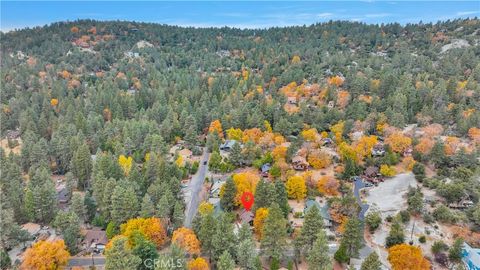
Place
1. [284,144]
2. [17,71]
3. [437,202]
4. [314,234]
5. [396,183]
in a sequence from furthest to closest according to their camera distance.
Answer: [17,71] < [284,144] < [396,183] < [437,202] < [314,234]

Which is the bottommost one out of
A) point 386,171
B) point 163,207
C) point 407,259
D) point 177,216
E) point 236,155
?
A: point 386,171

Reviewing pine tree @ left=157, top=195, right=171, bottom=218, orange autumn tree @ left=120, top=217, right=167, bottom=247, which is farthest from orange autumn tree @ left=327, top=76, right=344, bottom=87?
orange autumn tree @ left=120, top=217, right=167, bottom=247

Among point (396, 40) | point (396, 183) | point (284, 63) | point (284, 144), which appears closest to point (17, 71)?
point (284, 63)

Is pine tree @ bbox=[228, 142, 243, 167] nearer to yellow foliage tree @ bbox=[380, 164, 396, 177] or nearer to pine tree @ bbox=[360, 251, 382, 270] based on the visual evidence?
yellow foliage tree @ bbox=[380, 164, 396, 177]

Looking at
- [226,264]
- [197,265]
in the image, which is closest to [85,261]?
[197,265]

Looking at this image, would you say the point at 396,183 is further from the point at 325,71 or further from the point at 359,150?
the point at 325,71

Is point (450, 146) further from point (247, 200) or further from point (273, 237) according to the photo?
point (273, 237)

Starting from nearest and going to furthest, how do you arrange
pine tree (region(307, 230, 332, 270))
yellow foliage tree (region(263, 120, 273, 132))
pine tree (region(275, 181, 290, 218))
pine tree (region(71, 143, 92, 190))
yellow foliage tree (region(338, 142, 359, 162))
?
pine tree (region(307, 230, 332, 270)) < pine tree (region(275, 181, 290, 218)) < pine tree (region(71, 143, 92, 190)) < yellow foliage tree (region(338, 142, 359, 162)) < yellow foliage tree (region(263, 120, 273, 132))
